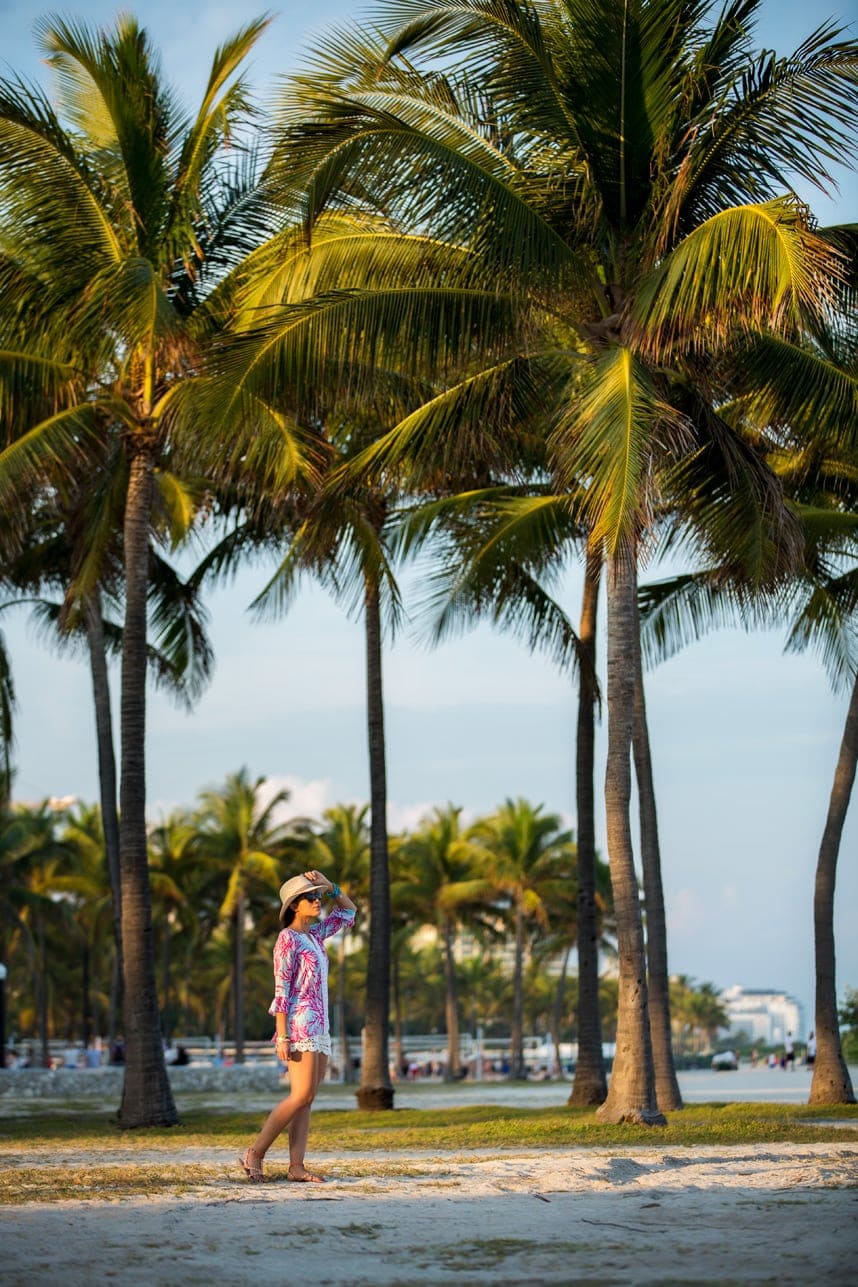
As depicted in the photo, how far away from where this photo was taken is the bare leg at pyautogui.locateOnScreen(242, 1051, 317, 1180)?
8133 mm

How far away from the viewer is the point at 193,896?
52.0 meters

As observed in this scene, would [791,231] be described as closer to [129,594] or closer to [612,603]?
[612,603]

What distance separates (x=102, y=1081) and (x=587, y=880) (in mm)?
16437

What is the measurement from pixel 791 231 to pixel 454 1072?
45288 millimetres

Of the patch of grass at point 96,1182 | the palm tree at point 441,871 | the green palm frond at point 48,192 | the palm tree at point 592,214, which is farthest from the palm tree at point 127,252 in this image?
the palm tree at point 441,871

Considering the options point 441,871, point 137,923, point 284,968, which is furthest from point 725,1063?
point 284,968

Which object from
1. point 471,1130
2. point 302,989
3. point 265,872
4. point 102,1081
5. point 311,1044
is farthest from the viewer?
point 265,872

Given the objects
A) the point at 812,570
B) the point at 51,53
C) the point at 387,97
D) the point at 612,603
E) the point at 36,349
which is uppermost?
the point at 51,53

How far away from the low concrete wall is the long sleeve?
22.8 m

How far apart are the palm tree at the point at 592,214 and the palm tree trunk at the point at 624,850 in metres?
0.02

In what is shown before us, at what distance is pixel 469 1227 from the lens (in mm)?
6664

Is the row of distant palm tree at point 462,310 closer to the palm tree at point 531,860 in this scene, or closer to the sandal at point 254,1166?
the sandal at point 254,1166

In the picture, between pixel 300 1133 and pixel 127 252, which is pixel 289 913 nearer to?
pixel 300 1133

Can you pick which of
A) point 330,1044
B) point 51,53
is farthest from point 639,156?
point 330,1044
